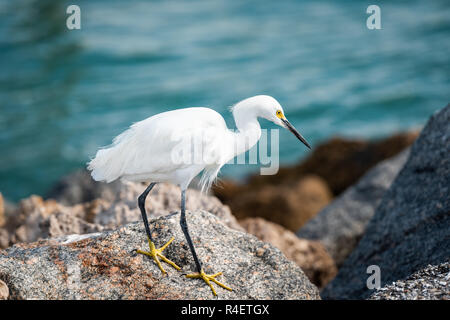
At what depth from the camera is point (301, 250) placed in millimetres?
6379

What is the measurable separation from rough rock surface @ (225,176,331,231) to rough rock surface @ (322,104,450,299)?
132 inches

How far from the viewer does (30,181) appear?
13.7 metres

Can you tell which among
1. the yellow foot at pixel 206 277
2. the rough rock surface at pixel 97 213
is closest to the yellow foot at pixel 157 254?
the yellow foot at pixel 206 277

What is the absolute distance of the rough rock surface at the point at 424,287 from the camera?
12.3 ft

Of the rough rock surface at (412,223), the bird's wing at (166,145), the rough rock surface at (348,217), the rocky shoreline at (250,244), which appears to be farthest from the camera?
the rough rock surface at (348,217)

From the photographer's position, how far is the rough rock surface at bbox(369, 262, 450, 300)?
374 cm

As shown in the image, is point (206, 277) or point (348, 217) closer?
point (206, 277)

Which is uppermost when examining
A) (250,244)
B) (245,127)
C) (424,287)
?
(245,127)

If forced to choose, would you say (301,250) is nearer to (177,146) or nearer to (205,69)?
(177,146)

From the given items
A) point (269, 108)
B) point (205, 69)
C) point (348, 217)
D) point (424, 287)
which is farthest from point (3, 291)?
point (205, 69)

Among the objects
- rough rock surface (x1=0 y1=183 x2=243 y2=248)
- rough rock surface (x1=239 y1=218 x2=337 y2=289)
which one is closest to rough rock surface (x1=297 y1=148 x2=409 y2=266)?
rough rock surface (x1=239 y1=218 x2=337 y2=289)

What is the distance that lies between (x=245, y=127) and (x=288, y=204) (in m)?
5.09

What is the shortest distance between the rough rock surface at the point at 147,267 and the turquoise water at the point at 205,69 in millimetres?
8741

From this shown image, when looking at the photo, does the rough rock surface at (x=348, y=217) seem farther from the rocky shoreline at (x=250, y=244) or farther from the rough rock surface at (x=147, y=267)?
the rough rock surface at (x=147, y=267)
